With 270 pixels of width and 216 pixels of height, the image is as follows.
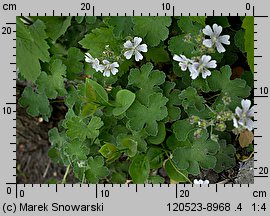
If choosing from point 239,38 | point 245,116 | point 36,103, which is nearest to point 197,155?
point 245,116

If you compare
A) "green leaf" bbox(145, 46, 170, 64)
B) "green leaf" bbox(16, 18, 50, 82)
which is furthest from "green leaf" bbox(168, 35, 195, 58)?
"green leaf" bbox(16, 18, 50, 82)

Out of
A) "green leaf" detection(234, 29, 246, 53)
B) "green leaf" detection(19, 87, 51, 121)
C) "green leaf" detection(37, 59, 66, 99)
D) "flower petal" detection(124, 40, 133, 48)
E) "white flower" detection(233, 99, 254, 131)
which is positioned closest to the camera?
"white flower" detection(233, 99, 254, 131)

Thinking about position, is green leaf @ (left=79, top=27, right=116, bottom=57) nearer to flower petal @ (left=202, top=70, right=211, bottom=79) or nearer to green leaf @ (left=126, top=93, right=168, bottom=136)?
green leaf @ (left=126, top=93, right=168, bottom=136)

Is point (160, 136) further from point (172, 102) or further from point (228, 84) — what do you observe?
point (228, 84)

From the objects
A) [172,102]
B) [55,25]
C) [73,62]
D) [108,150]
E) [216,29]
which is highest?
[55,25]

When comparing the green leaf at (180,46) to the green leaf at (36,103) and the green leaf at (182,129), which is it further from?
the green leaf at (36,103)

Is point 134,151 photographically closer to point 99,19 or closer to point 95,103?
point 95,103
